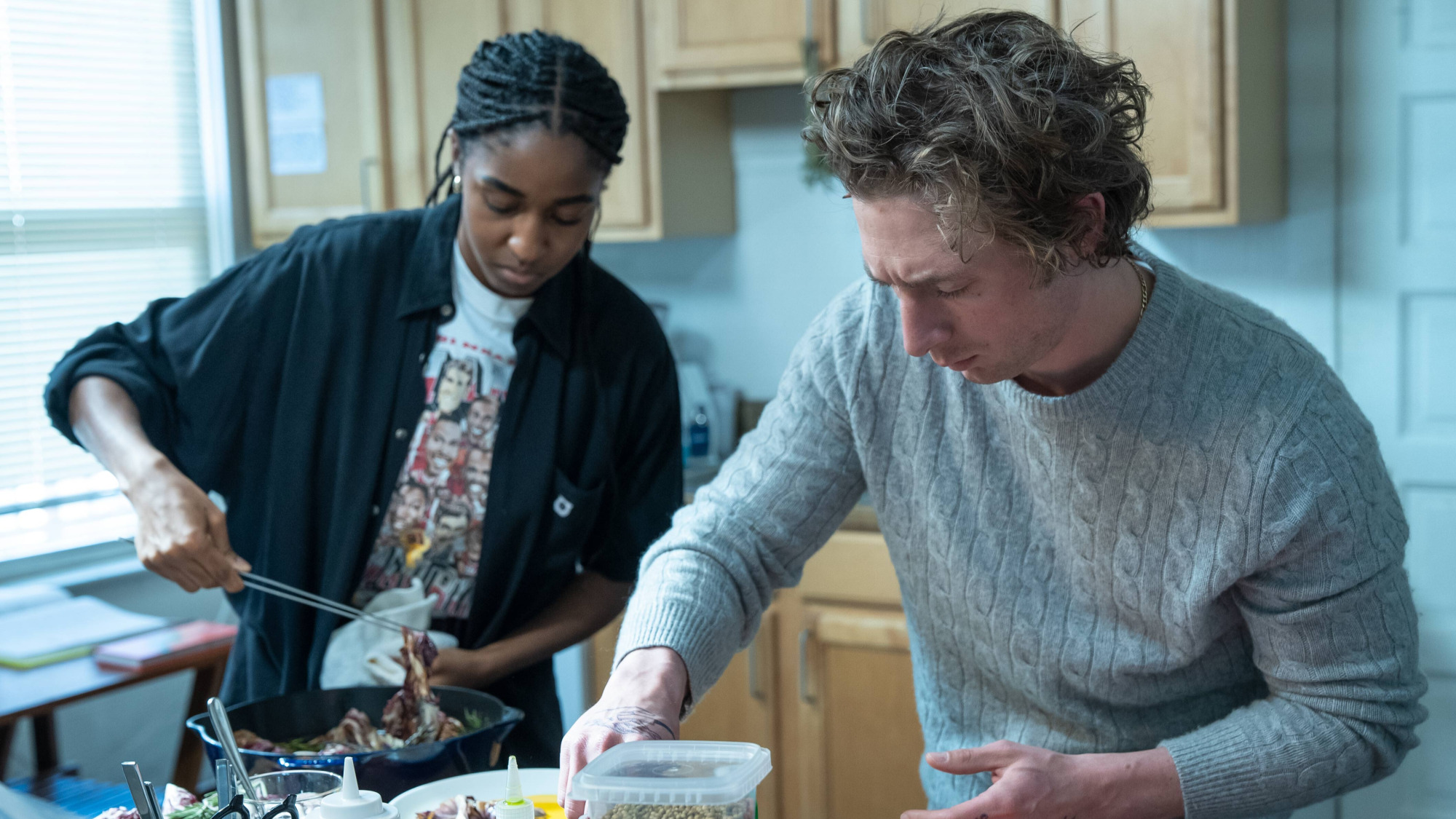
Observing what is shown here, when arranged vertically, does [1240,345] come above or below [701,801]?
above

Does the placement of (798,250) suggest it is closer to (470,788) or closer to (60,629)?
(60,629)

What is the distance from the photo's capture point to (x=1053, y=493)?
1.10 meters

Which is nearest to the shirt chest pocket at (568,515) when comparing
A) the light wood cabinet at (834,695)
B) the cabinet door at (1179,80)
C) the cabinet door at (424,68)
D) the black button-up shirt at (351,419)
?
the black button-up shirt at (351,419)

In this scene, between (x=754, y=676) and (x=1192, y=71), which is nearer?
(x=1192, y=71)

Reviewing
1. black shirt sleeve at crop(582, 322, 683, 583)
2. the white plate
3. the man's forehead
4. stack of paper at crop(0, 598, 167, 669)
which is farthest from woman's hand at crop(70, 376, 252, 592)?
stack of paper at crop(0, 598, 167, 669)

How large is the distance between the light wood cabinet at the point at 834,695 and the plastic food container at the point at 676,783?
4.86ft

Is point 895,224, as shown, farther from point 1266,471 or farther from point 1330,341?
point 1330,341

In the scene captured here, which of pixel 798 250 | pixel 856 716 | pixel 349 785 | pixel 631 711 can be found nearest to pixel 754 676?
pixel 856 716

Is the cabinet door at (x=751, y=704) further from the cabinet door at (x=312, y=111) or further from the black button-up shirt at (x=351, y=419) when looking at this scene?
the cabinet door at (x=312, y=111)

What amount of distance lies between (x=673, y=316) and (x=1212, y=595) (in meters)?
2.09

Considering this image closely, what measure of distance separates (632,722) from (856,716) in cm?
152

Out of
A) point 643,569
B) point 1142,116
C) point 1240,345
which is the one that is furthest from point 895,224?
point 643,569

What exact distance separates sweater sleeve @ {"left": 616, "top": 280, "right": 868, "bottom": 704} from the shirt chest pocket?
0.24 m

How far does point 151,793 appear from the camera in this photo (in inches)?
32.8
